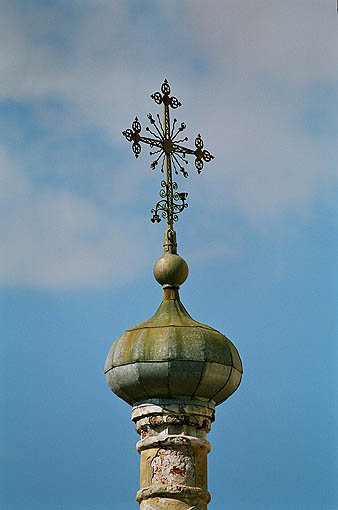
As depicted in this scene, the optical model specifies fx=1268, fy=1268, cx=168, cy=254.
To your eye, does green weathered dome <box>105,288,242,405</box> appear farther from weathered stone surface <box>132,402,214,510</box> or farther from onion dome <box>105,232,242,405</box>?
weathered stone surface <box>132,402,214,510</box>

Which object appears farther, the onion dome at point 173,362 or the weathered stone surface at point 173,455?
the onion dome at point 173,362

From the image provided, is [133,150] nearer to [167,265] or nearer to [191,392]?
[167,265]

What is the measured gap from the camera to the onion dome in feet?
44.1

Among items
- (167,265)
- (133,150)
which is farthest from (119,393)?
(133,150)

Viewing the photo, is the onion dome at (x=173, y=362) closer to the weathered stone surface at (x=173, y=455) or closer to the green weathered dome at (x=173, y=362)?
the green weathered dome at (x=173, y=362)

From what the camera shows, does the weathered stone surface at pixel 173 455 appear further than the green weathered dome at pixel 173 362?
No

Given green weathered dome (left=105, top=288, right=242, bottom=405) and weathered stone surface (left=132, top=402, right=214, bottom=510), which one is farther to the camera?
green weathered dome (left=105, top=288, right=242, bottom=405)

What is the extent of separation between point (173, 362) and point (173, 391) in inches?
14.0

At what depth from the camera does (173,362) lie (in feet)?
43.9

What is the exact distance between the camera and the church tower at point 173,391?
13367mm

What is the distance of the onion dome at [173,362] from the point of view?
13.4 m

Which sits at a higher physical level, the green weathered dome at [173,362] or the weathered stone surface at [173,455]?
the green weathered dome at [173,362]

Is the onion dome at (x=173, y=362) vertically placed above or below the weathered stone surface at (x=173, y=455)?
above

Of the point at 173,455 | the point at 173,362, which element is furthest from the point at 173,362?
the point at 173,455
